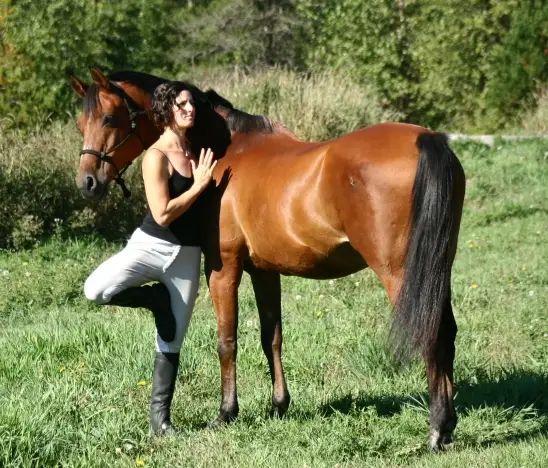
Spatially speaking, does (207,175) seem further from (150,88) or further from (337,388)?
(337,388)

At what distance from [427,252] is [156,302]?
1.61 m

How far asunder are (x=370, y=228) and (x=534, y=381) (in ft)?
5.83

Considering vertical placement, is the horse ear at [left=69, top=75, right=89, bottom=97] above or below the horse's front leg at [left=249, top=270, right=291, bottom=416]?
above

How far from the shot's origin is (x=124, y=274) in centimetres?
508

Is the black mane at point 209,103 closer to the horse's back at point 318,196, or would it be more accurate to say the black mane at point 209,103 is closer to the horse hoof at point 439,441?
the horse's back at point 318,196

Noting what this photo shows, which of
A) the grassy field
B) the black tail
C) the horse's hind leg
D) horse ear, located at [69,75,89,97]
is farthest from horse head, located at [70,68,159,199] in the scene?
the horse's hind leg

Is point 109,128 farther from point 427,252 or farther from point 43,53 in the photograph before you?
point 43,53

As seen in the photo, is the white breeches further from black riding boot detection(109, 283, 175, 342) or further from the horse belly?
the horse belly

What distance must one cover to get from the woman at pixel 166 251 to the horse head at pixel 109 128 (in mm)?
412

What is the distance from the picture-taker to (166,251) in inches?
202

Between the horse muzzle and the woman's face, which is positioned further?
the horse muzzle

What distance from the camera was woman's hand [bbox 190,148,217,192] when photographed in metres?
5.05

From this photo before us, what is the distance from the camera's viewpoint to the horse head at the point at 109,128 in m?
5.56

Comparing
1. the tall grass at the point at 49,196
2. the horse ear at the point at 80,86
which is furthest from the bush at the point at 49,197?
the horse ear at the point at 80,86
